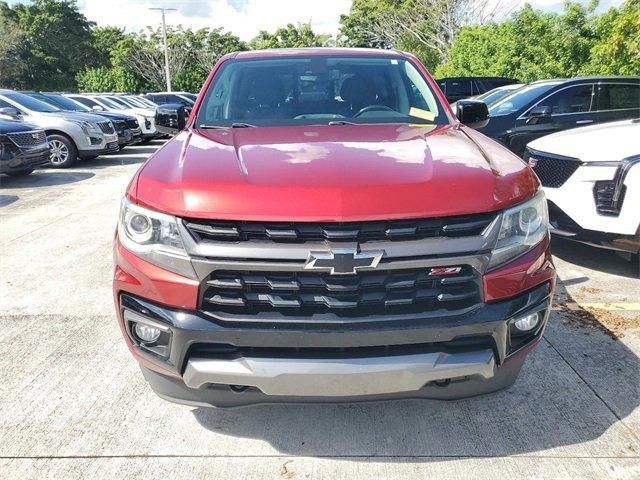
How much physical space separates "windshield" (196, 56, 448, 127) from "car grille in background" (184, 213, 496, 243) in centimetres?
138

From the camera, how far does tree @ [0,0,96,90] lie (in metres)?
48.5

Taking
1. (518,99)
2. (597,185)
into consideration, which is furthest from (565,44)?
(597,185)

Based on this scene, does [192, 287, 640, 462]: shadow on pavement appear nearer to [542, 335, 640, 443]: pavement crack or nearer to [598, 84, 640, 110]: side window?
[542, 335, 640, 443]: pavement crack

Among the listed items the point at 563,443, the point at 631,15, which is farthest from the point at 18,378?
the point at 631,15

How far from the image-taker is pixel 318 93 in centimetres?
372

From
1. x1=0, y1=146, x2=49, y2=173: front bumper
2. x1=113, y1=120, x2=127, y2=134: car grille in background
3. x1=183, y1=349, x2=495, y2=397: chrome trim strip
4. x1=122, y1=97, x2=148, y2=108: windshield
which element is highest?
x1=122, y1=97, x2=148, y2=108: windshield

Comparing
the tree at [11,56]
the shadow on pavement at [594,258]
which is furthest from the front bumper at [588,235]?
the tree at [11,56]

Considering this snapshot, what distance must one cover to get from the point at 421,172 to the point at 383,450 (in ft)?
4.23

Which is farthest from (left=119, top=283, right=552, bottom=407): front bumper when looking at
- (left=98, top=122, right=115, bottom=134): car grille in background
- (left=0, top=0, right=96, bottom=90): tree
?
(left=0, top=0, right=96, bottom=90): tree

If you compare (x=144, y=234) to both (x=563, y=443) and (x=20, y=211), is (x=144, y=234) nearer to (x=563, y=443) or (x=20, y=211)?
(x=563, y=443)

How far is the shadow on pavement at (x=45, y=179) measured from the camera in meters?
10.1

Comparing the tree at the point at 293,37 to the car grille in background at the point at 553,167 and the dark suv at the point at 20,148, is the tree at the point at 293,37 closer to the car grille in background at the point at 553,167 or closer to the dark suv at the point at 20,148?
the dark suv at the point at 20,148

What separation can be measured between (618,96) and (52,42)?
2040 inches

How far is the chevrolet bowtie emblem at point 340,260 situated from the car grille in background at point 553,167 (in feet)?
11.4
